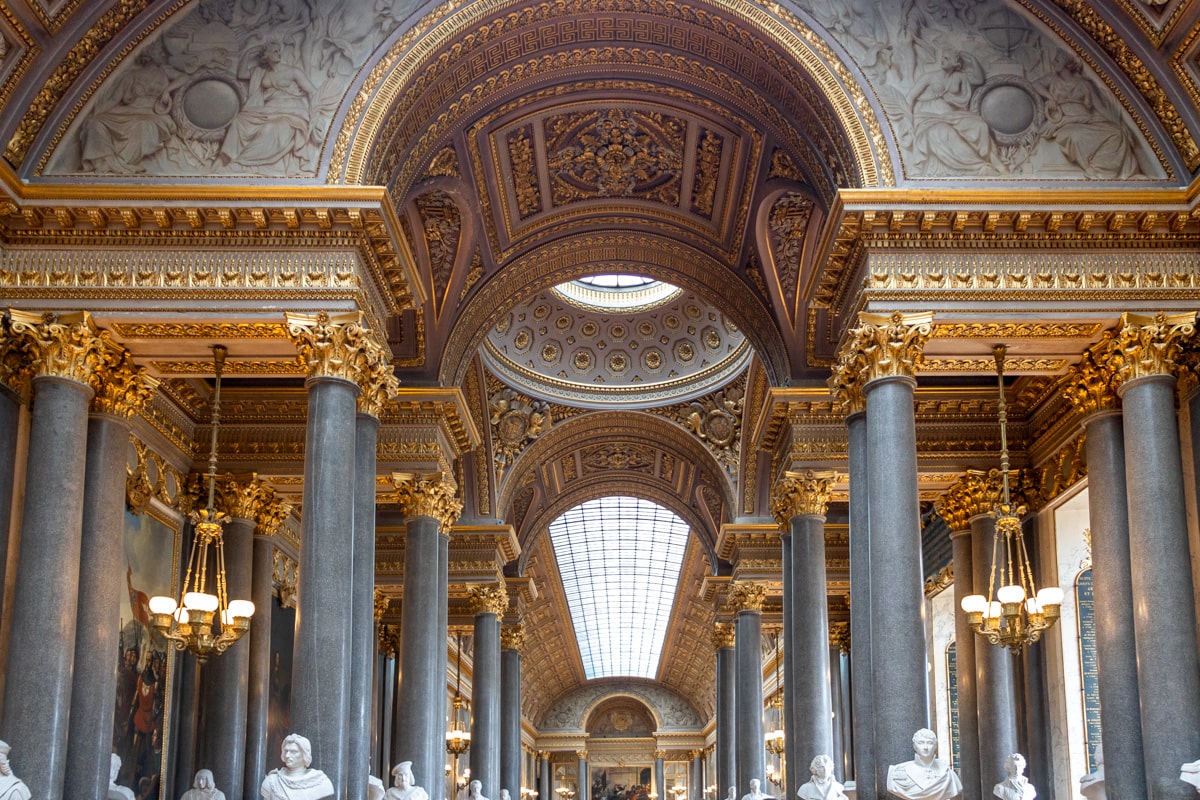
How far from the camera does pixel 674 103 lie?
2003 cm

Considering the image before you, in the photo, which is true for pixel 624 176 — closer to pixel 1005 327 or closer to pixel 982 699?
pixel 1005 327

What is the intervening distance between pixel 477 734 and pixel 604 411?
852 cm

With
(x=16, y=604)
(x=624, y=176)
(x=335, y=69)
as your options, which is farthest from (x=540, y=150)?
(x=16, y=604)

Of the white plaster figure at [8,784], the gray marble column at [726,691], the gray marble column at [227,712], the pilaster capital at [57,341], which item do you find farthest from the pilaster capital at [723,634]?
the white plaster figure at [8,784]

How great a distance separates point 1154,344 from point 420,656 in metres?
12.5

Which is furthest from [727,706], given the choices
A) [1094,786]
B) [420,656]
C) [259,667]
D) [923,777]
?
[923,777]

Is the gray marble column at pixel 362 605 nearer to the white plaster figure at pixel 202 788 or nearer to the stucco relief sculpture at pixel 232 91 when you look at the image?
the stucco relief sculpture at pixel 232 91

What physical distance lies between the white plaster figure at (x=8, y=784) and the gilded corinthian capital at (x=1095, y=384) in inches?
492

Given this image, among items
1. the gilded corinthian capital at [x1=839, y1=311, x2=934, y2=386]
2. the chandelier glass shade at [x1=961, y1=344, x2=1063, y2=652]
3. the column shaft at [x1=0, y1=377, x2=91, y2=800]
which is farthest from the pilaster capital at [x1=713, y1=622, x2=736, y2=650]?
the column shaft at [x1=0, y1=377, x2=91, y2=800]

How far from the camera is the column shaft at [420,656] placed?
862 inches

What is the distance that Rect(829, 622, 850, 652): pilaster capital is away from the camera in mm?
34625

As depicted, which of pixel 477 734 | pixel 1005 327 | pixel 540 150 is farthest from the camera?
pixel 477 734

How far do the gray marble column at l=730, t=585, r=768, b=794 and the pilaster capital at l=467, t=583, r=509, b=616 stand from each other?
5733 mm

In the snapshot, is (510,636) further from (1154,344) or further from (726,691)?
(1154,344)
